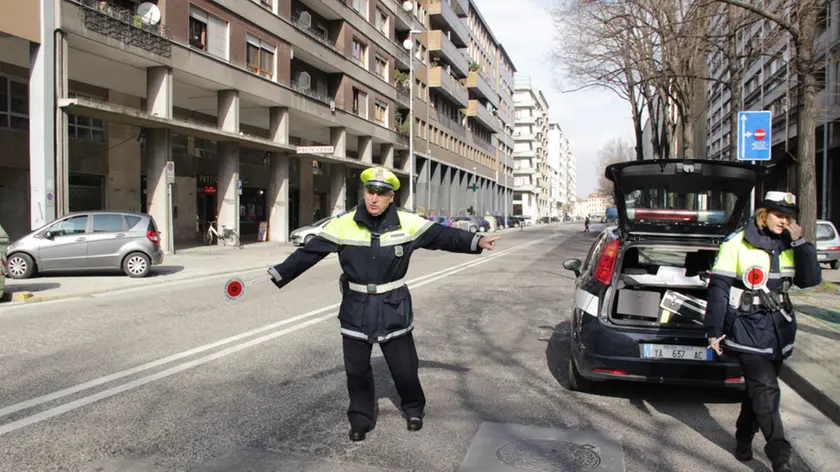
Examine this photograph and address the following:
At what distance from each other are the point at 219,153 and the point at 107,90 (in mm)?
4883

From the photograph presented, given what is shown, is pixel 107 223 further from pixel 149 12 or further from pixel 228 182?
pixel 228 182

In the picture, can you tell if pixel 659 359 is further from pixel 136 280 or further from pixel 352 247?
pixel 136 280

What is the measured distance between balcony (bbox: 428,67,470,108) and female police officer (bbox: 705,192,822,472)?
1844 inches

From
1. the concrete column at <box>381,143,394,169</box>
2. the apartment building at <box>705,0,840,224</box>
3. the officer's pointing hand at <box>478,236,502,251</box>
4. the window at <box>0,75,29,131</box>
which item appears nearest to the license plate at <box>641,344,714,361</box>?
the officer's pointing hand at <box>478,236,502,251</box>

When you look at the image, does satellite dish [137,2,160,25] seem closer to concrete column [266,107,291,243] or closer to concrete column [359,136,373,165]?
concrete column [266,107,291,243]

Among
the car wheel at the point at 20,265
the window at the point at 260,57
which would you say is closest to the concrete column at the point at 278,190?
the window at the point at 260,57

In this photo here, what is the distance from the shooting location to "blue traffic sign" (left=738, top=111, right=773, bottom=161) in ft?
35.2

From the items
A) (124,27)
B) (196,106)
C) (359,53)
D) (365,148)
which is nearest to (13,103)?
(124,27)

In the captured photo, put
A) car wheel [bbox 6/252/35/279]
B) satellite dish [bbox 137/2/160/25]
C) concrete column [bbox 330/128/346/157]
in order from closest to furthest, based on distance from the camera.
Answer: car wheel [bbox 6/252/35/279], satellite dish [bbox 137/2/160/25], concrete column [bbox 330/128/346/157]

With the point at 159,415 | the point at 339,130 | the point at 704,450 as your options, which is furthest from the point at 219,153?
the point at 704,450

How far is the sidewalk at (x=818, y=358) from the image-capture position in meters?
5.00

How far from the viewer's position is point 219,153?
25.1 metres

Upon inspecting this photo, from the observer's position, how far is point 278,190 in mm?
28703

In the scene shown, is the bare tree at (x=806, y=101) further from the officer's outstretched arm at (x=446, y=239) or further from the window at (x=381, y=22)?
the window at (x=381, y=22)
